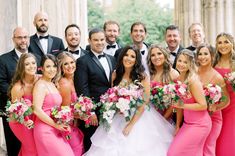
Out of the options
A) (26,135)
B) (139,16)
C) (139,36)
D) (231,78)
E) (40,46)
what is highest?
(139,16)

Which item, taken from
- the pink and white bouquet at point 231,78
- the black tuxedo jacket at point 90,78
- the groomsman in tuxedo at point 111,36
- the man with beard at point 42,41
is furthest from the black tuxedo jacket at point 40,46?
the pink and white bouquet at point 231,78

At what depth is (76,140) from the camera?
5.35m

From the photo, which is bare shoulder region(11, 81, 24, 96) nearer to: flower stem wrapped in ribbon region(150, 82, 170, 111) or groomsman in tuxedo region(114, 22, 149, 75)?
flower stem wrapped in ribbon region(150, 82, 170, 111)

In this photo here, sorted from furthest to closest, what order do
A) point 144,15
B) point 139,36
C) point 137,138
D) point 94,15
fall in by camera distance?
point 144,15 < point 94,15 < point 139,36 < point 137,138

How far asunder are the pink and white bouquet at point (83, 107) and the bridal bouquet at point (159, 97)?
702mm

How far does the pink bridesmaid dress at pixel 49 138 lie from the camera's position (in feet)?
16.1

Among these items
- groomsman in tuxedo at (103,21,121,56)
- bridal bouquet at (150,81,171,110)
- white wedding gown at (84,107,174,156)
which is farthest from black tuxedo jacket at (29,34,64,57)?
bridal bouquet at (150,81,171,110)

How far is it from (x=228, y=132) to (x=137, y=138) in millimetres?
1182

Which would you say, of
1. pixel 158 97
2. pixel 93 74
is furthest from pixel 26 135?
pixel 158 97

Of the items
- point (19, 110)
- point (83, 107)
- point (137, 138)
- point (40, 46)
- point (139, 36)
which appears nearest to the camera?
point (19, 110)

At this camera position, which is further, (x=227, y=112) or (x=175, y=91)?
(x=227, y=112)

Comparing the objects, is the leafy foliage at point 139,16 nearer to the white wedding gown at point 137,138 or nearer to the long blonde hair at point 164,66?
the long blonde hair at point 164,66

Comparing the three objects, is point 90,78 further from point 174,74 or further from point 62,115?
point 174,74

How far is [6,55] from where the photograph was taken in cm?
578
